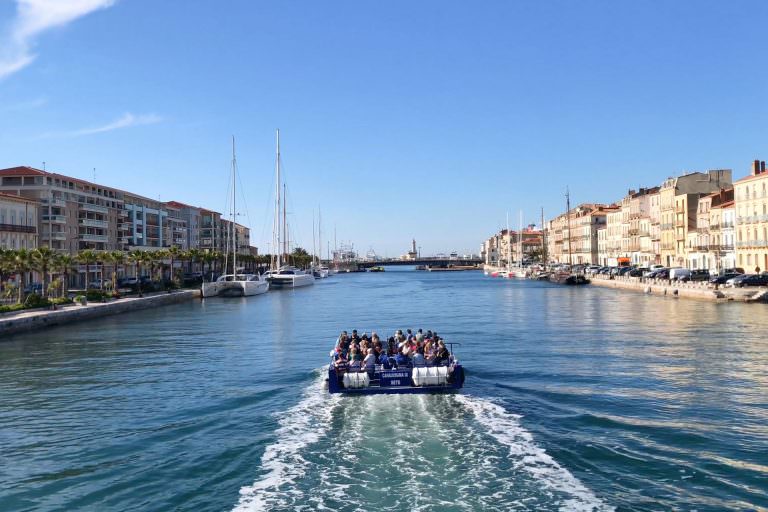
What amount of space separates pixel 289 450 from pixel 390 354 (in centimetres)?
1201

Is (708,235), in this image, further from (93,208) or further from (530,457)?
(93,208)

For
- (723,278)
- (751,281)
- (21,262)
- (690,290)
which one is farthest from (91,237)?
(751,281)

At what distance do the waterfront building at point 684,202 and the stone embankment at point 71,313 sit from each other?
93.9 meters

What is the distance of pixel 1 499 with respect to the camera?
718 inches

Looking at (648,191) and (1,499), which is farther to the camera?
(648,191)

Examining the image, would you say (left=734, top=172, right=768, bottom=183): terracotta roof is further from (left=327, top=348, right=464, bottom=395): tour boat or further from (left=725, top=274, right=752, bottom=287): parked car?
(left=327, top=348, right=464, bottom=395): tour boat

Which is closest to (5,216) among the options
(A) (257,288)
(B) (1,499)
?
(A) (257,288)

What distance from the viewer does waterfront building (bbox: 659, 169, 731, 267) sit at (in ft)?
426

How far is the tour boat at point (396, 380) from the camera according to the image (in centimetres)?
2827

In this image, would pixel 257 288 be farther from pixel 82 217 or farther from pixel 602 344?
pixel 602 344

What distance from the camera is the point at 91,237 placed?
12962 cm

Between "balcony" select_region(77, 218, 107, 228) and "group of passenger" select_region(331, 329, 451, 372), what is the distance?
10683 centimetres

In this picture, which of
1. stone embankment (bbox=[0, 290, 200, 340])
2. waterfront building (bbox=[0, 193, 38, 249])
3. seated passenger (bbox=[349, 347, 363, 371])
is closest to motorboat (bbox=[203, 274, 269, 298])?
stone embankment (bbox=[0, 290, 200, 340])

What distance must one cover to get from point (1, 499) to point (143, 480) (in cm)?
354
